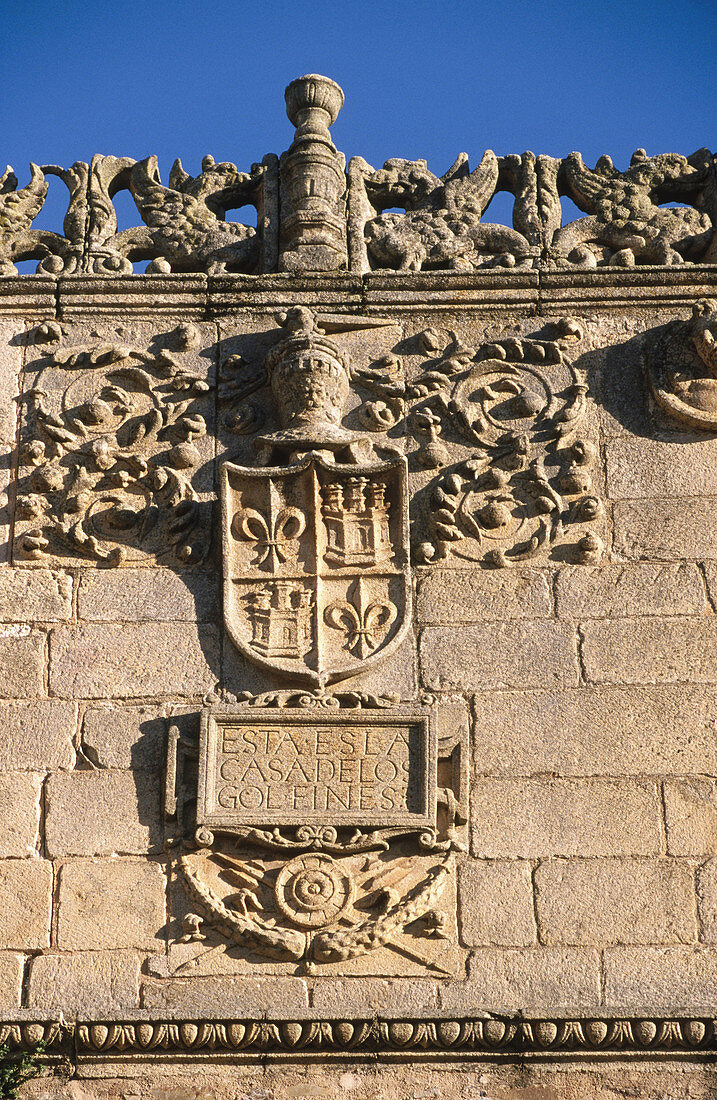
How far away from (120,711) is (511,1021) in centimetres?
172

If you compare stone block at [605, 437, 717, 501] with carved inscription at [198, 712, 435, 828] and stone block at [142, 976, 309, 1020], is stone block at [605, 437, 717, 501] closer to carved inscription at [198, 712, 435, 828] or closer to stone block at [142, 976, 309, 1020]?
carved inscription at [198, 712, 435, 828]

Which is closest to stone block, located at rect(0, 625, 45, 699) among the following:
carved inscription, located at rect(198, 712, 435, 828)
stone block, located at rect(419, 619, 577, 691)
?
carved inscription, located at rect(198, 712, 435, 828)

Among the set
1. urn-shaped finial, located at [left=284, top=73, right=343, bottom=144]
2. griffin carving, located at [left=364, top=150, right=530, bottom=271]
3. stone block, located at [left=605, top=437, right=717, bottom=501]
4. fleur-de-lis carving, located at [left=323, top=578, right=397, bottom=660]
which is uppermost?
urn-shaped finial, located at [left=284, top=73, right=343, bottom=144]

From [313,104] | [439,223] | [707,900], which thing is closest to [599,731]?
[707,900]

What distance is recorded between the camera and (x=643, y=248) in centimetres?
736

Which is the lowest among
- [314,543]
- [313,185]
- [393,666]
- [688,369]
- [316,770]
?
[316,770]

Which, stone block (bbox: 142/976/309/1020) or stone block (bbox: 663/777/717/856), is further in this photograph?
stone block (bbox: 663/777/717/856)

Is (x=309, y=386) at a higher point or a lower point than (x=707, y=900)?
higher

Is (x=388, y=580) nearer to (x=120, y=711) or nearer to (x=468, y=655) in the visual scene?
(x=468, y=655)

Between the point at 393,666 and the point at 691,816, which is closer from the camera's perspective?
the point at 691,816

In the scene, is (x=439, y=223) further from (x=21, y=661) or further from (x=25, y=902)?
(x=25, y=902)

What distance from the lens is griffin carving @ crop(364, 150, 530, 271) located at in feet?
24.0

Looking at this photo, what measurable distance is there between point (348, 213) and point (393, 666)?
2.06 meters

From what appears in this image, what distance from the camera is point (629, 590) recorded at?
6574 millimetres
